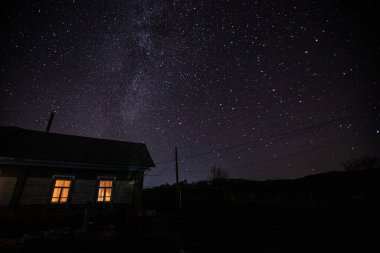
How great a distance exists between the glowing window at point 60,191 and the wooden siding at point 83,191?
1.52 ft

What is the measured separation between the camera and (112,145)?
54.2ft

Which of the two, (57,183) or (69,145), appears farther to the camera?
(69,145)

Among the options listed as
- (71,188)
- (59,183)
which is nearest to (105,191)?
(71,188)

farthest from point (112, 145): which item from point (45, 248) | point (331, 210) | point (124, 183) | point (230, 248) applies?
point (331, 210)

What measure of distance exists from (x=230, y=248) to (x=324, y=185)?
1596 inches

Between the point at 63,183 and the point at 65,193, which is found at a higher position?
the point at 63,183

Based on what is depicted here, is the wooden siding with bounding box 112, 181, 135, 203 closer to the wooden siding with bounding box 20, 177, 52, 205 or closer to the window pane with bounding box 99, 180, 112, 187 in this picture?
the window pane with bounding box 99, 180, 112, 187

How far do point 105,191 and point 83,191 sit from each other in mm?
1370

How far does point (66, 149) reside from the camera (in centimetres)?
1339

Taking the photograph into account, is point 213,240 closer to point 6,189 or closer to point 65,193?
point 65,193

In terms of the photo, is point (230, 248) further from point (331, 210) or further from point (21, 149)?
point (21, 149)

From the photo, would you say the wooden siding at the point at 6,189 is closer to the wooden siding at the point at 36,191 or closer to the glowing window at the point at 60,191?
the wooden siding at the point at 36,191

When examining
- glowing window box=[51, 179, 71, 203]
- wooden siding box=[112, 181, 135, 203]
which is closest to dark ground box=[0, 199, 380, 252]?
glowing window box=[51, 179, 71, 203]

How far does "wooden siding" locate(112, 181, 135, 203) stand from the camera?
42.1ft
